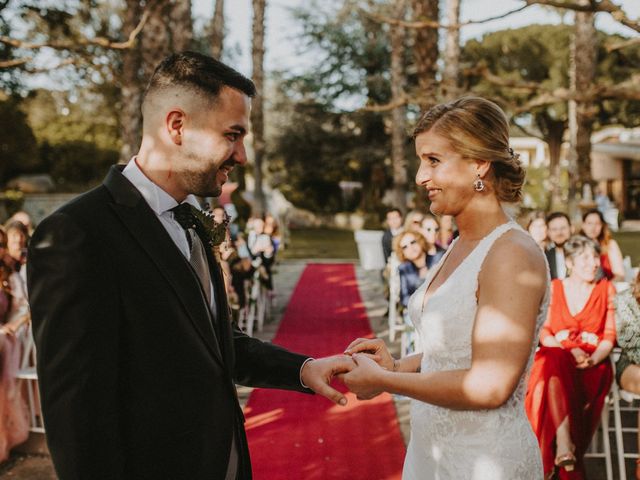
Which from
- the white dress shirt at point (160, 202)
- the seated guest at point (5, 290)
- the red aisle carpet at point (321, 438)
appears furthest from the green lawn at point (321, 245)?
the white dress shirt at point (160, 202)

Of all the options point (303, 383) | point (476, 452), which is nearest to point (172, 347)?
point (303, 383)

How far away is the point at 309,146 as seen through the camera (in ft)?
112

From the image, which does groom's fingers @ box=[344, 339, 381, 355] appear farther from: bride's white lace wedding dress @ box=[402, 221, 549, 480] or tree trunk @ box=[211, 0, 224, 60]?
tree trunk @ box=[211, 0, 224, 60]

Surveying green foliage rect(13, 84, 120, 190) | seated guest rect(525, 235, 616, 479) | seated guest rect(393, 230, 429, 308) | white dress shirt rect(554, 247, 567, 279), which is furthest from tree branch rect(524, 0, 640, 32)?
green foliage rect(13, 84, 120, 190)

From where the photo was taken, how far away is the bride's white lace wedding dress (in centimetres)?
211

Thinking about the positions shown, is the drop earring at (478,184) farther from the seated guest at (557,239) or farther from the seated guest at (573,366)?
the seated guest at (557,239)

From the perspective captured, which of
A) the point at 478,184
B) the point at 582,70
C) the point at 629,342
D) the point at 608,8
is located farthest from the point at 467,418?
the point at 582,70

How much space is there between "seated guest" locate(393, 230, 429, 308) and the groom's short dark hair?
5.78m

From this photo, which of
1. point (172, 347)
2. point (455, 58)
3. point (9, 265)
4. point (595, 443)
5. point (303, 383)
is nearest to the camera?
point (172, 347)

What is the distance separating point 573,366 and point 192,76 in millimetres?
3781

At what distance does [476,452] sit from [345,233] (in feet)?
102

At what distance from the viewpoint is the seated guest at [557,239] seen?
710cm

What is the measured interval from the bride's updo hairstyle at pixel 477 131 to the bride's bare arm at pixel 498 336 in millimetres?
264

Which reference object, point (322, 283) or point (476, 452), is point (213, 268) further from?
point (322, 283)
